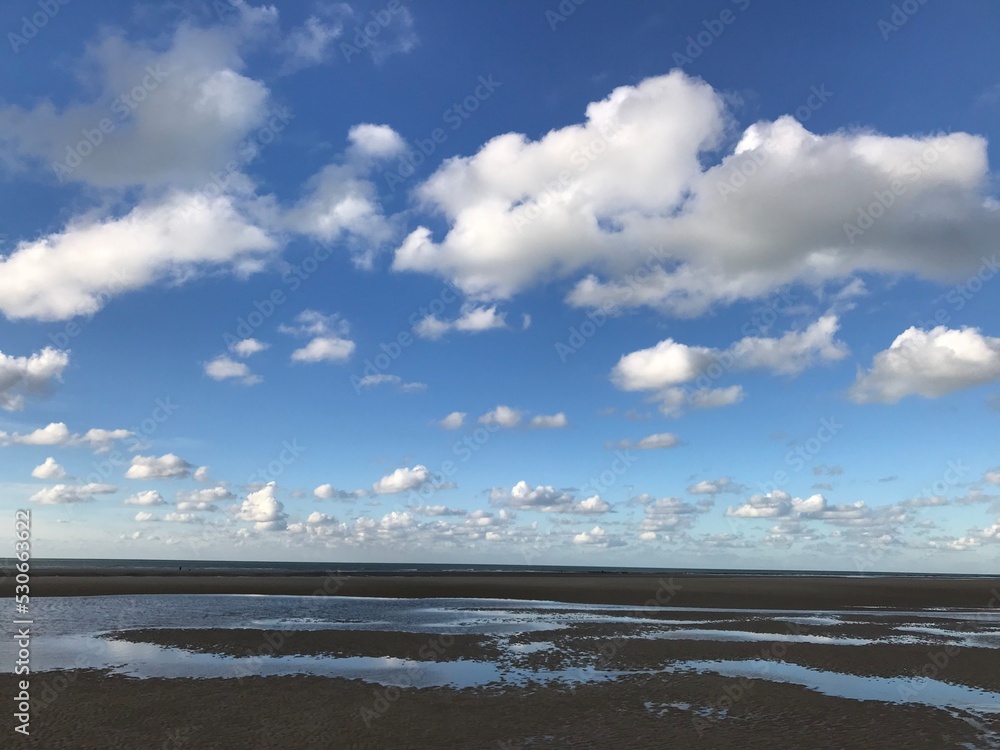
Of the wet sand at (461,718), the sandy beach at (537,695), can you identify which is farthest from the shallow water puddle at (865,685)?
the wet sand at (461,718)

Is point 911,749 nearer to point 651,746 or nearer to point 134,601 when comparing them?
point 651,746

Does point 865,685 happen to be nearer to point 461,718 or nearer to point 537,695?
point 537,695

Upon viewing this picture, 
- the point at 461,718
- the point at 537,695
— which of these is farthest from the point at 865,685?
the point at 461,718

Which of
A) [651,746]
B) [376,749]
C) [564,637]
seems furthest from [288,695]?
[564,637]

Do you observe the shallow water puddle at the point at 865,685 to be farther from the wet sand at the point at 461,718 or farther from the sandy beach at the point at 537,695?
the wet sand at the point at 461,718

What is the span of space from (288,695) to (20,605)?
3522cm

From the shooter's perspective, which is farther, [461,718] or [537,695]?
[537,695]

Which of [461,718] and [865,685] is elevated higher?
[461,718]

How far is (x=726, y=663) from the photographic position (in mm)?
26703

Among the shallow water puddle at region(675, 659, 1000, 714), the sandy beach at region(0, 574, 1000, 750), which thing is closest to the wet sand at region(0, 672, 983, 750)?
the sandy beach at region(0, 574, 1000, 750)

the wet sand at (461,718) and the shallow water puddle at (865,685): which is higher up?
the wet sand at (461,718)

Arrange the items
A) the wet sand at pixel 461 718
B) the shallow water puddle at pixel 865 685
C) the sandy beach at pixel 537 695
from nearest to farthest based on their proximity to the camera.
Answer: the wet sand at pixel 461 718, the sandy beach at pixel 537 695, the shallow water puddle at pixel 865 685

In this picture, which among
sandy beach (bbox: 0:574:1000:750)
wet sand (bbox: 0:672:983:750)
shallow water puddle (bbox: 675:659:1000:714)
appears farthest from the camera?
shallow water puddle (bbox: 675:659:1000:714)

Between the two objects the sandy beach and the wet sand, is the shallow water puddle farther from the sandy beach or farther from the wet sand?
the wet sand
